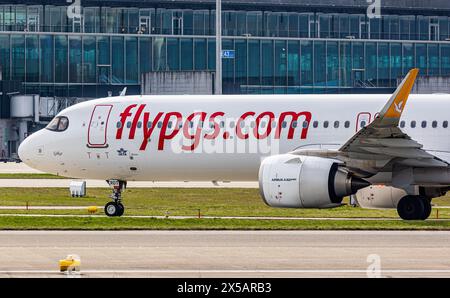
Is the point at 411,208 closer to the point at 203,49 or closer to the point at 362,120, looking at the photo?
the point at 362,120

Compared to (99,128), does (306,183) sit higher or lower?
lower

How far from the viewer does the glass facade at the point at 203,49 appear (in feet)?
293

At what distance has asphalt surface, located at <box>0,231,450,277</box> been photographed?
74.9ft

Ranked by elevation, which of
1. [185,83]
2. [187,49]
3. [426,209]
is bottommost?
[426,209]

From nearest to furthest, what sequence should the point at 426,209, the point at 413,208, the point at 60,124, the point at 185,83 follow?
the point at 413,208, the point at 426,209, the point at 60,124, the point at 185,83

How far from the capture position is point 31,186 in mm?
58688

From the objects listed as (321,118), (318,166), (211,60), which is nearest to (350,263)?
(318,166)

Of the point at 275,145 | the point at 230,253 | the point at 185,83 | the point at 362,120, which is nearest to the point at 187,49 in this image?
the point at 185,83

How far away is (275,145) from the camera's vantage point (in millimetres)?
37719

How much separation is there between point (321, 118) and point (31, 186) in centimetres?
2442

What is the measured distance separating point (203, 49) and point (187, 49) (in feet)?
3.99

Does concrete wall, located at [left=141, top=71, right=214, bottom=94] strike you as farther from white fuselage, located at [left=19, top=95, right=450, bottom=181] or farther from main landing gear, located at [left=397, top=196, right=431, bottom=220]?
main landing gear, located at [left=397, top=196, right=431, bottom=220]

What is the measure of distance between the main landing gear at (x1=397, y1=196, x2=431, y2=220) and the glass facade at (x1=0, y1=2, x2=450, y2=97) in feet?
169
